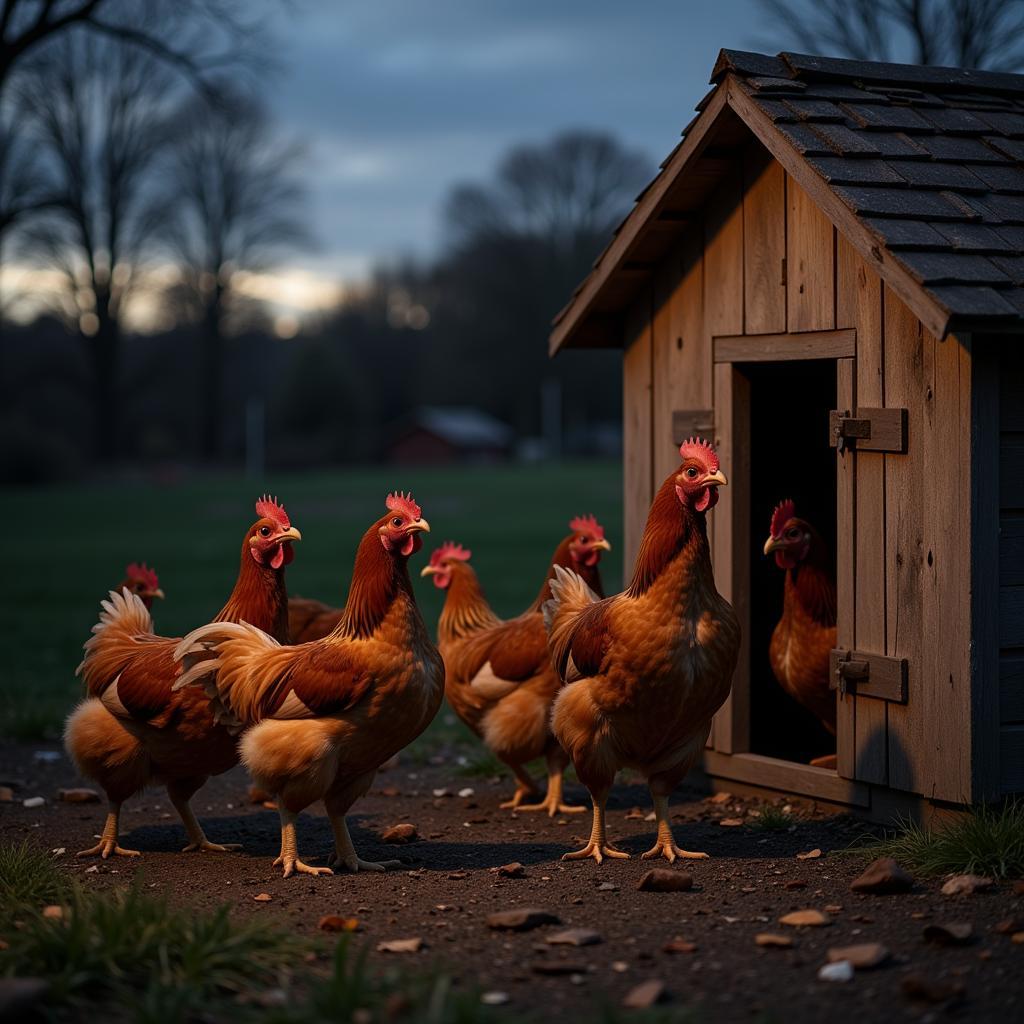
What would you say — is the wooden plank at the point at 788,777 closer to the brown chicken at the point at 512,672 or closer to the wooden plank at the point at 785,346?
the brown chicken at the point at 512,672

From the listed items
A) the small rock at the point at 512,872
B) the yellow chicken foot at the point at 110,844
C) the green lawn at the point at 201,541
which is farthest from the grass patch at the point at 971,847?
the green lawn at the point at 201,541

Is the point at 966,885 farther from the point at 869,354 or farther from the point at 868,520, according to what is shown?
the point at 869,354

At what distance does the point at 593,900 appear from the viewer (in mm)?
5379

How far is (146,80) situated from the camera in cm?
4519

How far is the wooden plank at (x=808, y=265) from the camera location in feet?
21.9

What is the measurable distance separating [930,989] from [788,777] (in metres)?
2.98

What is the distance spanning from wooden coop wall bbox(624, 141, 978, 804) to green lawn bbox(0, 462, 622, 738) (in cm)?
519

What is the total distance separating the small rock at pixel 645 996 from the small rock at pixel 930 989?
0.75m

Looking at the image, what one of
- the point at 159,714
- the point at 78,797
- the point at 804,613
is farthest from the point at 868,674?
the point at 78,797

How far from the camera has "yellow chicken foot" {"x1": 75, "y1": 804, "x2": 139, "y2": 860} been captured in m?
6.35

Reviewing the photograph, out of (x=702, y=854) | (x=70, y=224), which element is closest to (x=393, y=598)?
(x=702, y=854)

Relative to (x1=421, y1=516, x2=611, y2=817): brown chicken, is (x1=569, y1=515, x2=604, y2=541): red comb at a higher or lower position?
higher

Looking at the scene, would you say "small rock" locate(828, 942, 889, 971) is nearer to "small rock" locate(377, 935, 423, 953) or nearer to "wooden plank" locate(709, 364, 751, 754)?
"small rock" locate(377, 935, 423, 953)

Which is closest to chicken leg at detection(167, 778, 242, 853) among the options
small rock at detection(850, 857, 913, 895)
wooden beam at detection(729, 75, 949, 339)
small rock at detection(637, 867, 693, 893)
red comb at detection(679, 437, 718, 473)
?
small rock at detection(637, 867, 693, 893)
